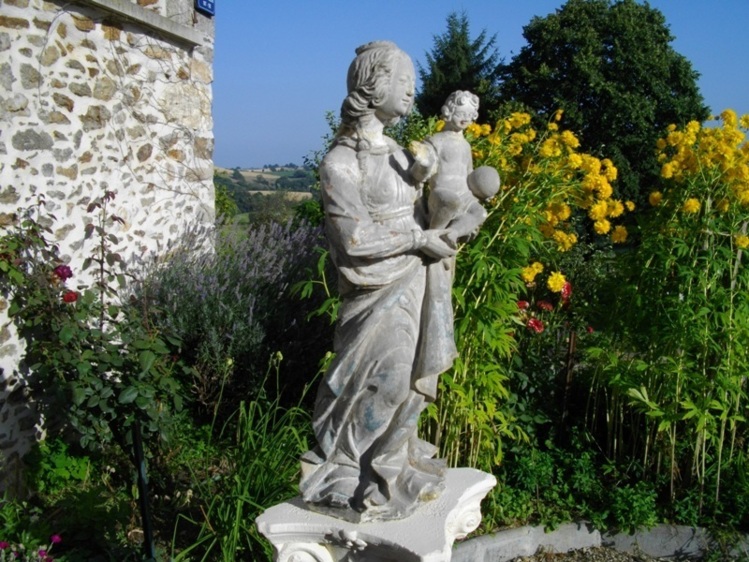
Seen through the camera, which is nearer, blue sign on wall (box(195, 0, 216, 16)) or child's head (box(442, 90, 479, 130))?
child's head (box(442, 90, 479, 130))

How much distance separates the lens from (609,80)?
16.8 meters

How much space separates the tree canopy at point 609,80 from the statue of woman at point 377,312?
570 inches

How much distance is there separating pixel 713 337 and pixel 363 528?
9.52ft

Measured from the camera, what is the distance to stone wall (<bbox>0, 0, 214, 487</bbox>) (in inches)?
190

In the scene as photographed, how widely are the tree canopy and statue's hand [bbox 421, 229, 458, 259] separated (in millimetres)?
14413

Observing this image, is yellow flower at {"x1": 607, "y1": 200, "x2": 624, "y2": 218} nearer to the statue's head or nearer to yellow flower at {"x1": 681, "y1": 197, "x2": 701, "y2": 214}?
yellow flower at {"x1": 681, "y1": 197, "x2": 701, "y2": 214}

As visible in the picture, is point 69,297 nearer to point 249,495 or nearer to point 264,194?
point 249,495

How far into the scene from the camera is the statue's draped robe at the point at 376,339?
242 centimetres

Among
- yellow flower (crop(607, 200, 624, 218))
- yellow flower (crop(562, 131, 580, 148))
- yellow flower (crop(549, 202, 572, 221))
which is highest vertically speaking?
yellow flower (crop(562, 131, 580, 148))

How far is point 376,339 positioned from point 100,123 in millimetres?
3975

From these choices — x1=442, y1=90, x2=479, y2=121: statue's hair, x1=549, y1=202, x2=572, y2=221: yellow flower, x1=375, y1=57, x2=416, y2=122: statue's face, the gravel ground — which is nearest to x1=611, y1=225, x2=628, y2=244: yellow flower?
x1=549, y1=202, x2=572, y2=221: yellow flower

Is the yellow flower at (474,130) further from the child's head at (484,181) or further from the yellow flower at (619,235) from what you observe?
the child's head at (484,181)

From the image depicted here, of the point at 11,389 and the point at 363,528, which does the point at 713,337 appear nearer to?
the point at 363,528

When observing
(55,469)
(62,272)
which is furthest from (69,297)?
(55,469)
